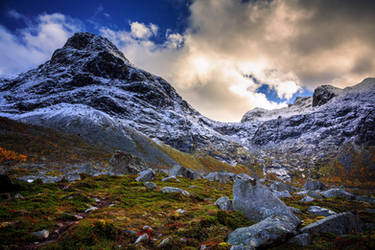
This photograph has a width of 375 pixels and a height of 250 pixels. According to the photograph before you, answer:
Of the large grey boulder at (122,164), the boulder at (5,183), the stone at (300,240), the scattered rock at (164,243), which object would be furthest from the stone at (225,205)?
the large grey boulder at (122,164)

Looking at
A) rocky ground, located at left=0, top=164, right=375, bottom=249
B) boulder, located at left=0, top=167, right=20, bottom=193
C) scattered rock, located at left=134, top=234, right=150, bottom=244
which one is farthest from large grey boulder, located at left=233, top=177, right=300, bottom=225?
boulder, located at left=0, top=167, right=20, bottom=193

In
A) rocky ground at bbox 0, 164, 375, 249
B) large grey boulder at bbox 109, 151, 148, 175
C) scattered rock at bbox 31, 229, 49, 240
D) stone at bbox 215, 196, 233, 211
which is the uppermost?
large grey boulder at bbox 109, 151, 148, 175

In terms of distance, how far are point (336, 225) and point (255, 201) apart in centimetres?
569

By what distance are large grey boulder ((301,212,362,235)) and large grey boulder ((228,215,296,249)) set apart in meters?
1.92

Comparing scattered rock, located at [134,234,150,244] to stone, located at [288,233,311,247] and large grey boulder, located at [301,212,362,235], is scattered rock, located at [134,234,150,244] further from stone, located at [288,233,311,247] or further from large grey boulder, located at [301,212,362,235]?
large grey boulder, located at [301,212,362,235]

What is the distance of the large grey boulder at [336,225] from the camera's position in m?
10.5

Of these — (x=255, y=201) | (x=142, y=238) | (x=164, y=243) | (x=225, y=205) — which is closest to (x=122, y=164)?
(x=225, y=205)

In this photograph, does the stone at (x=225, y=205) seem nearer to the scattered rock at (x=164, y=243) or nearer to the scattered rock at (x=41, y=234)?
the scattered rock at (x=164, y=243)

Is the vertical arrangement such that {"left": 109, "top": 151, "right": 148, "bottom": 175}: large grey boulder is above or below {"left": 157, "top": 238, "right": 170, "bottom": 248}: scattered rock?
above

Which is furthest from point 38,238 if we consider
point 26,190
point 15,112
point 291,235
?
point 15,112

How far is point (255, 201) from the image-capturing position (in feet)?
51.0

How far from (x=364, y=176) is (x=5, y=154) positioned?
285m

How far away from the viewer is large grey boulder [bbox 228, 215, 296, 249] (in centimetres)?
866

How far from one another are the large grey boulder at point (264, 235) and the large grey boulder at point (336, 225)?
6.28 ft
